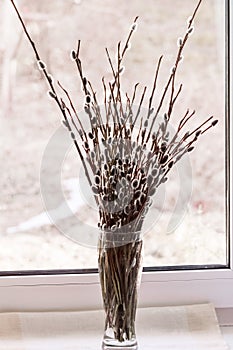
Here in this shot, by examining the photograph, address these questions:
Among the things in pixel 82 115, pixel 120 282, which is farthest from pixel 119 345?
pixel 82 115

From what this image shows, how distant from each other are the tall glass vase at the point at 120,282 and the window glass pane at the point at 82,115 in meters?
0.22

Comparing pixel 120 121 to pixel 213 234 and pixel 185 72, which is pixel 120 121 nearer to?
pixel 185 72

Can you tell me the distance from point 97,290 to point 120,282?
8.6 inches

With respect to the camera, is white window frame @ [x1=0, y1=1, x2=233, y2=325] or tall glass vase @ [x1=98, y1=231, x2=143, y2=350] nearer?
tall glass vase @ [x1=98, y1=231, x2=143, y2=350]

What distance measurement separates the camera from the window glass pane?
1514mm

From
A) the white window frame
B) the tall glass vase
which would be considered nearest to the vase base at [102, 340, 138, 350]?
the tall glass vase

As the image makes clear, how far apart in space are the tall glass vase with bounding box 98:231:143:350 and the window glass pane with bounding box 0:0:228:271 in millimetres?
223

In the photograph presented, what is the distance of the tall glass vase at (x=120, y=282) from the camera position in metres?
1.32

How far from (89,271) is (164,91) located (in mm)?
419

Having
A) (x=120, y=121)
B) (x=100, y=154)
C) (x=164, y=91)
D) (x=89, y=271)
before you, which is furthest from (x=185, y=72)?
(x=89, y=271)

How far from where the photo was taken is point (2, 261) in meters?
1.54

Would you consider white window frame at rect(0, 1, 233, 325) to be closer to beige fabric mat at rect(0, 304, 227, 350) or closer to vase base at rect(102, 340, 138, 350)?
beige fabric mat at rect(0, 304, 227, 350)

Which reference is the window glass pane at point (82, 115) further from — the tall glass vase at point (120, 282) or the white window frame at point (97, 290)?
the tall glass vase at point (120, 282)

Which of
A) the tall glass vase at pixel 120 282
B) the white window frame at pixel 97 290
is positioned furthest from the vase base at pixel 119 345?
the white window frame at pixel 97 290
